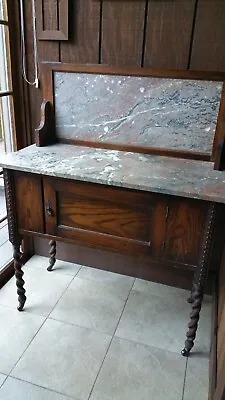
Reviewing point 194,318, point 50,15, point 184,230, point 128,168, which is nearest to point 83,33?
point 50,15

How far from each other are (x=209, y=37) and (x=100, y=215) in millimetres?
855

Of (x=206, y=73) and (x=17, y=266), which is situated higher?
(x=206, y=73)

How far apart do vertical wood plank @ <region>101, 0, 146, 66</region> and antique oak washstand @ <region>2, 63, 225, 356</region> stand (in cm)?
6

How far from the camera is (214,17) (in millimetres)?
1292

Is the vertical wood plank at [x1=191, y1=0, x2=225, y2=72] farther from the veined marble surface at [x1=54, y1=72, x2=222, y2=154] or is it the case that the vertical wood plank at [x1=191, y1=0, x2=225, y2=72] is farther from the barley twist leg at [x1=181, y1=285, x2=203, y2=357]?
the barley twist leg at [x1=181, y1=285, x2=203, y2=357]

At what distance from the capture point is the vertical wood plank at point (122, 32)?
1380 millimetres

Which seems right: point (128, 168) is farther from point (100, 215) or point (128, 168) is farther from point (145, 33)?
point (145, 33)

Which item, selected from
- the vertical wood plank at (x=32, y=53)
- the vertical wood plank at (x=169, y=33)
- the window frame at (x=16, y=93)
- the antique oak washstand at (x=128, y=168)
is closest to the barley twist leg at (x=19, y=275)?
the antique oak washstand at (x=128, y=168)

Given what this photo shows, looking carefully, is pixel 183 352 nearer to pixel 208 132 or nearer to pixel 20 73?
pixel 208 132

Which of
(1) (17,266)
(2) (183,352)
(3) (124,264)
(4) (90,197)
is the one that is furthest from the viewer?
(3) (124,264)

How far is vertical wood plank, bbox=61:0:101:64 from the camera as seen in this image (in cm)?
143

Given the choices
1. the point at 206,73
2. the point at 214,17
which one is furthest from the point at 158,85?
the point at 214,17

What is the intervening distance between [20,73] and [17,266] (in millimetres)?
971

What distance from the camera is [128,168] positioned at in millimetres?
1307
